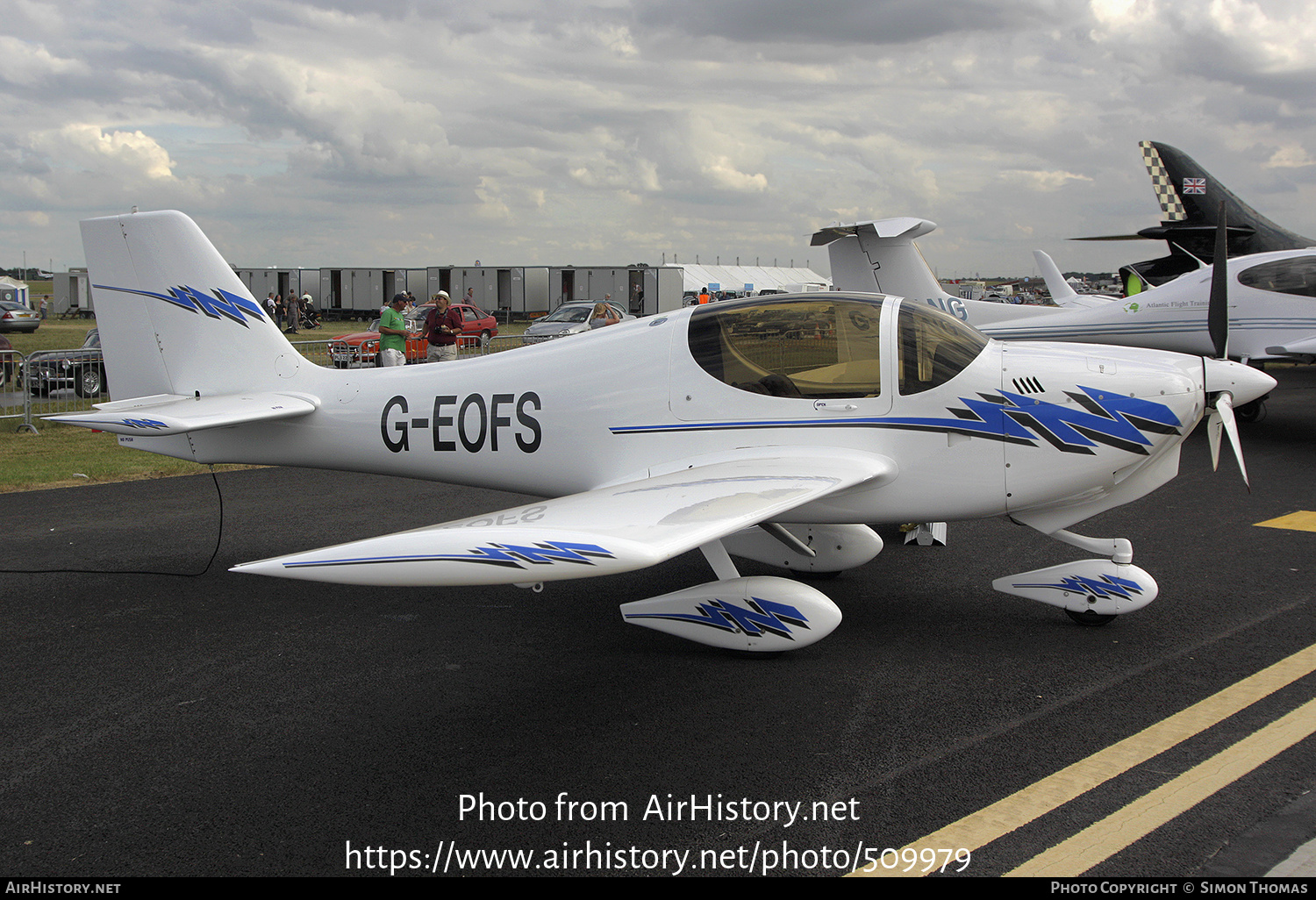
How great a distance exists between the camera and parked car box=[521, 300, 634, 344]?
28234 millimetres

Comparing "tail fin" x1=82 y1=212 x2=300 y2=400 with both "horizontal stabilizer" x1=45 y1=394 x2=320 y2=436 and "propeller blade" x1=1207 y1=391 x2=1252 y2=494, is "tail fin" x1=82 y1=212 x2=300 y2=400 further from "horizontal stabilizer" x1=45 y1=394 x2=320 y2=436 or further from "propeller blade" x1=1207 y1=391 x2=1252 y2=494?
"propeller blade" x1=1207 y1=391 x2=1252 y2=494

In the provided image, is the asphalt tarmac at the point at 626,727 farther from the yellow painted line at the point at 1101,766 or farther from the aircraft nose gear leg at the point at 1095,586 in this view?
the aircraft nose gear leg at the point at 1095,586

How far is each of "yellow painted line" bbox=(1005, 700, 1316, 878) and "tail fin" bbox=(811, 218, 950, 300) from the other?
10369 millimetres

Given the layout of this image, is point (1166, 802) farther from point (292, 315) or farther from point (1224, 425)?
point (292, 315)

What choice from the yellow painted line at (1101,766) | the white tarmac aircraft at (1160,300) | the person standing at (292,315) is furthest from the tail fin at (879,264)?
the person standing at (292,315)

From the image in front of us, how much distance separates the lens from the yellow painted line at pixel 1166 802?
3.02 m

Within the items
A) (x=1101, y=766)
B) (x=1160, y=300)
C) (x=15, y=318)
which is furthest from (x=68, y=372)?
(x=15, y=318)

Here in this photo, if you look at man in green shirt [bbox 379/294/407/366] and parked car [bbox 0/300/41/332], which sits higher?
parked car [bbox 0/300/41/332]

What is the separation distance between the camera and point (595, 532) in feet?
13.2

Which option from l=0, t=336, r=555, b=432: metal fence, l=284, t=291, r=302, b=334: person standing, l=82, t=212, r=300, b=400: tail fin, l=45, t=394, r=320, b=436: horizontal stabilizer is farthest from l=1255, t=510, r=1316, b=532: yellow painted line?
l=284, t=291, r=302, b=334: person standing

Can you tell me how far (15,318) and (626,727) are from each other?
37.8 meters

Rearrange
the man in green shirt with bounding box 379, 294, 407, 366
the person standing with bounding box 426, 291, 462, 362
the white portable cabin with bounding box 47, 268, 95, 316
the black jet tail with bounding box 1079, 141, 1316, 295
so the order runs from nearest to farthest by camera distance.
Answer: the man in green shirt with bounding box 379, 294, 407, 366
the person standing with bounding box 426, 291, 462, 362
the black jet tail with bounding box 1079, 141, 1316, 295
the white portable cabin with bounding box 47, 268, 95, 316

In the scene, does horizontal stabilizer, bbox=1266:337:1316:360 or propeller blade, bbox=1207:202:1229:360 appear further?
horizontal stabilizer, bbox=1266:337:1316:360

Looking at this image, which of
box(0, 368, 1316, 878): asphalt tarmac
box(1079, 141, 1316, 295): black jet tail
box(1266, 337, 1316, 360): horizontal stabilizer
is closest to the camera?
box(0, 368, 1316, 878): asphalt tarmac
